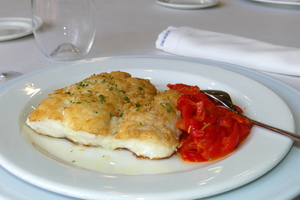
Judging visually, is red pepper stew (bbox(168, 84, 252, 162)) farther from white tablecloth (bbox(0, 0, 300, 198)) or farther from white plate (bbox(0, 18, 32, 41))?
white plate (bbox(0, 18, 32, 41))

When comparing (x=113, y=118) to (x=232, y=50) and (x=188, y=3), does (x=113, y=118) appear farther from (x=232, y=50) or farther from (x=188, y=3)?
(x=188, y=3)

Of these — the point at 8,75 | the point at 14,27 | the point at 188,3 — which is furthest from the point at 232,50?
the point at 14,27

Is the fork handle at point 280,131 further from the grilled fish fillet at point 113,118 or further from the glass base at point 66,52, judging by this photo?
the glass base at point 66,52

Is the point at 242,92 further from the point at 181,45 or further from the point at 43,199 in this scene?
the point at 43,199

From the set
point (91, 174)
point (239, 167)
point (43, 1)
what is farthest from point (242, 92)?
point (43, 1)

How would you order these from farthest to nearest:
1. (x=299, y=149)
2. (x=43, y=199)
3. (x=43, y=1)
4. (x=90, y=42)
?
(x=90, y=42) < (x=43, y=1) < (x=299, y=149) < (x=43, y=199)

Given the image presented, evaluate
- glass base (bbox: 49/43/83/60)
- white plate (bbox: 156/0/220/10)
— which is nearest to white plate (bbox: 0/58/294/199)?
glass base (bbox: 49/43/83/60)
